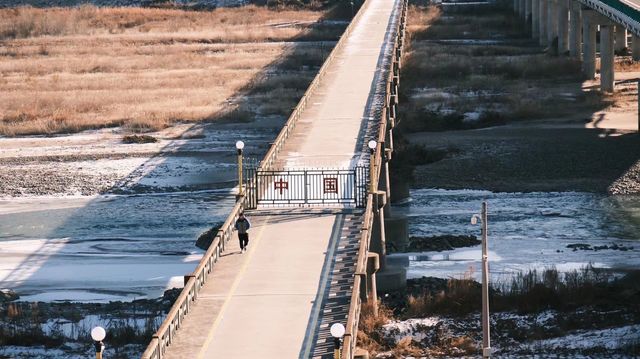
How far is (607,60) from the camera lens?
7169 centimetres

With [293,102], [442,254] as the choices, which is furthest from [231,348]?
[293,102]

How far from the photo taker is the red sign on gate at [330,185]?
118ft

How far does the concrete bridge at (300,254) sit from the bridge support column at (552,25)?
147ft

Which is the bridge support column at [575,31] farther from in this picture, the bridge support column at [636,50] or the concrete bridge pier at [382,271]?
the concrete bridge pier at [382,271]

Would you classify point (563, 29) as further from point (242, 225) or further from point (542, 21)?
point (242, 225)

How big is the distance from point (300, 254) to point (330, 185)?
5.43 metres

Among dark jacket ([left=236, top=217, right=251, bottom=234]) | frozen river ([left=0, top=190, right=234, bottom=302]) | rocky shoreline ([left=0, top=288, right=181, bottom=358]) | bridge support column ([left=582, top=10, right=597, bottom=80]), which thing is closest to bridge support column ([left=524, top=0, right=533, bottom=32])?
bridge support column ([left=582, top=10, right=597, bottom=80])

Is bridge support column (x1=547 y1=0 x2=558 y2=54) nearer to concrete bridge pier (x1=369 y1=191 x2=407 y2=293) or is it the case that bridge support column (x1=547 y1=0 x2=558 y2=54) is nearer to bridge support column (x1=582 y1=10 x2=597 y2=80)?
bridge support column (x1=582 y1=10 x2=597 y2=80)

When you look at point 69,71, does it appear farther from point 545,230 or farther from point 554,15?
point 545,230

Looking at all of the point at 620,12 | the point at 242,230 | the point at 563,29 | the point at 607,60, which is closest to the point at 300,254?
the point at 242,230

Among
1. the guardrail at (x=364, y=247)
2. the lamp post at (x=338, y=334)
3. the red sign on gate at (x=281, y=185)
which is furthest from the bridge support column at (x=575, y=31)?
the lamp post at (x=338, y=334)

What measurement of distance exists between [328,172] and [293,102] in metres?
33.3

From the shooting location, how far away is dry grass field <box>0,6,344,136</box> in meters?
68.4

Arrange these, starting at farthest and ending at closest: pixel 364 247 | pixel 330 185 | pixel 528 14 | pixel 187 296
Result: pixel 528 14
pixel 330 185
pixel 364 247
pixel 187 296
